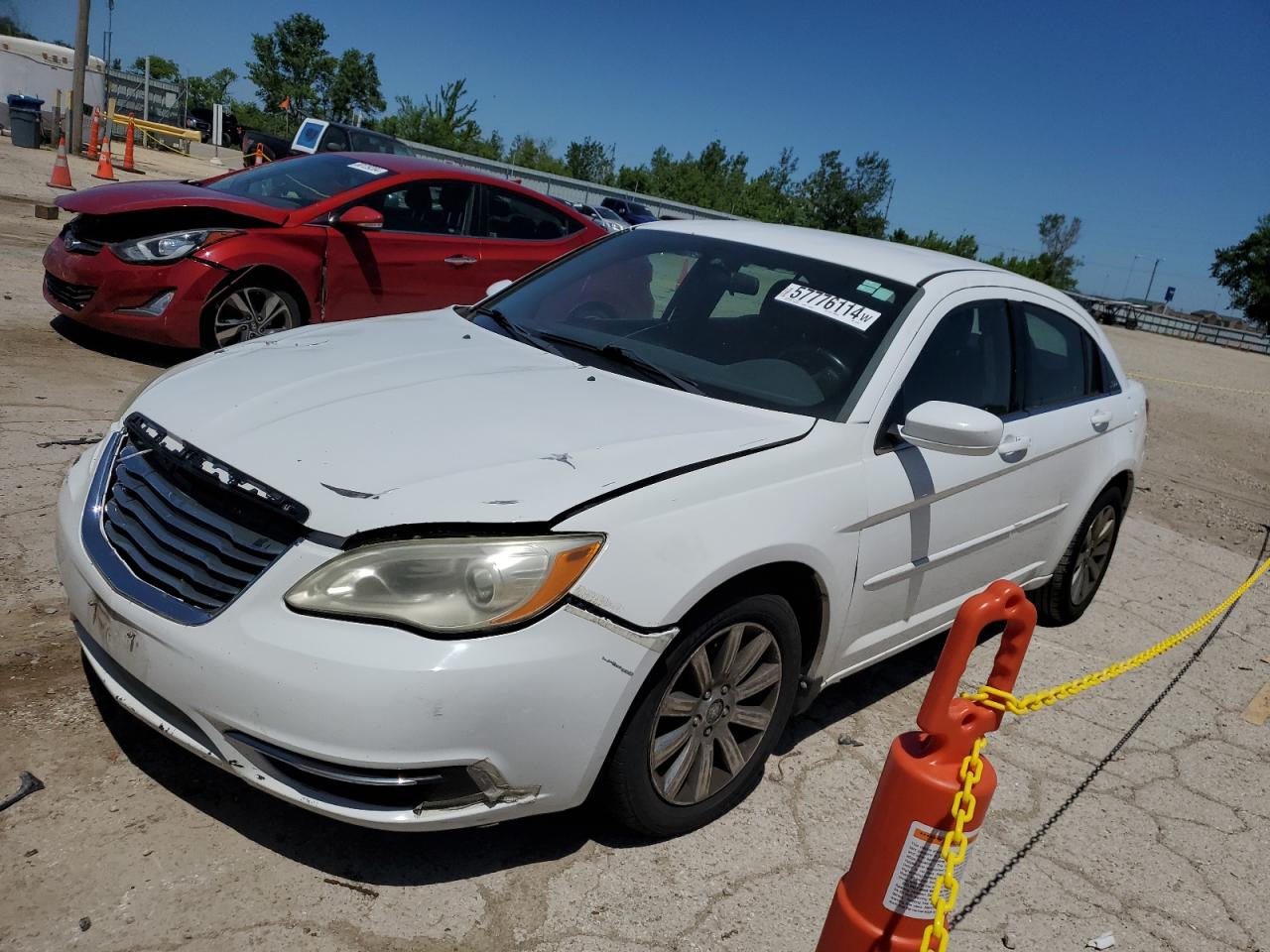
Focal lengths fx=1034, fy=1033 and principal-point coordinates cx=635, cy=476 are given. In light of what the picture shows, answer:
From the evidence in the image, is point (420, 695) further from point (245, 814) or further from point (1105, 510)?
point (1105, 510)

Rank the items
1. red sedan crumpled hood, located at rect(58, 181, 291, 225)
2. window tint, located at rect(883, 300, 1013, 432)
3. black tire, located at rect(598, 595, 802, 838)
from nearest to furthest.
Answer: black tire, located at rect(598, 595, 802, 838) → window tint, located at rect(883, 300, 1013, 432) → red sedan crumpled hood, located at rect(58, 181, 291, 225)

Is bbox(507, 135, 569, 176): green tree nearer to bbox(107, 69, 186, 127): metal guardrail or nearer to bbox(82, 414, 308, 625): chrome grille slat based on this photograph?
bbox(107, 69, 186, 127): metal guardrail

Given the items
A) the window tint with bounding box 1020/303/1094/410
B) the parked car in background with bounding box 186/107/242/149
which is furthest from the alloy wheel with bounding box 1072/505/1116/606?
the parked car in background with bounding box 186/107/242/149

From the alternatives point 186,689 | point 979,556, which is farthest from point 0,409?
point 979,556

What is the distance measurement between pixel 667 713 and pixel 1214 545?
6.06m

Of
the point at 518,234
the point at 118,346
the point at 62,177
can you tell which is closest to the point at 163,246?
the point at 118,346

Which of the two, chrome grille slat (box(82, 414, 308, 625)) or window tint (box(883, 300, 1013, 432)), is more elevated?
window tint (box(883, 300, 1013, 432))

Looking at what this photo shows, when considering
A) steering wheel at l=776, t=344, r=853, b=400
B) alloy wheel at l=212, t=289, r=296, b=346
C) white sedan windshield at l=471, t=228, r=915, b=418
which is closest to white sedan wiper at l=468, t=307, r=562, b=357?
white sedan windshield at l=471, t=228, r=915, b=418

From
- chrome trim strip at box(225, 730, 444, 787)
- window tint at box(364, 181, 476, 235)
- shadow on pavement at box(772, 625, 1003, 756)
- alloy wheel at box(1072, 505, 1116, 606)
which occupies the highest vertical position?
window tint at box(364, 181, 476, 235)

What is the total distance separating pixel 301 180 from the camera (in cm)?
727

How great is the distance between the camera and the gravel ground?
7.71 feet

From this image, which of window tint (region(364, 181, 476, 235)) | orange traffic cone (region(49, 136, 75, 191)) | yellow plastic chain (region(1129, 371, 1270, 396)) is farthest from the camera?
yellow plastic chain (region(1129, 371, 1270, 396))

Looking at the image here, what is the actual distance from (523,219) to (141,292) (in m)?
2.84

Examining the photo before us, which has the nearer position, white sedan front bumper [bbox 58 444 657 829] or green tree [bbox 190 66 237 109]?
white sedan front bumper [bbox 58 444 657 829]
